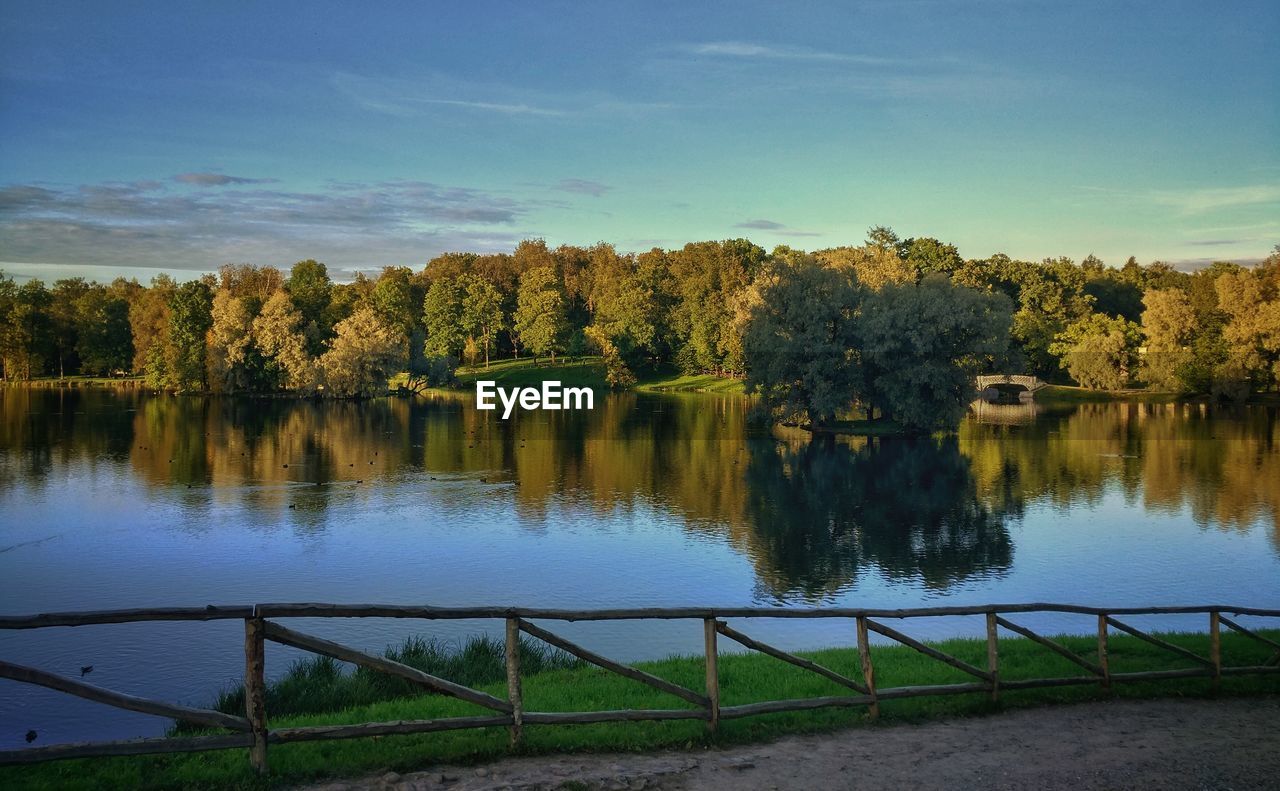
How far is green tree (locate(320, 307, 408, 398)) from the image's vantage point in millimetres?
101250

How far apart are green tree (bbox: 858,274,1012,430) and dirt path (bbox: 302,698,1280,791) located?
5007cm

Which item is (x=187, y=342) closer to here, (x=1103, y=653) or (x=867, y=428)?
(x=867, y=428)

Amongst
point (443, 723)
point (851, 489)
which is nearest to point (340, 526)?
point (851, 489)

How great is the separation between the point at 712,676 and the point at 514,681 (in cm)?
229

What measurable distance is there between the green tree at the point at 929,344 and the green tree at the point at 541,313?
66607mm

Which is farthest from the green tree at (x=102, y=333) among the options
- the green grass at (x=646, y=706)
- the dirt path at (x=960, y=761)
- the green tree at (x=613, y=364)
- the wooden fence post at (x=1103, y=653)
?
the wooden fence post at (x=1103, y=653)

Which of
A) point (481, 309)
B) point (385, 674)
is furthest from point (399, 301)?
point (385, 674)

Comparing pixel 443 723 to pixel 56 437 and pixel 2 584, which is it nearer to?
pixel 2 584

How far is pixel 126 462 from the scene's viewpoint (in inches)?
1980

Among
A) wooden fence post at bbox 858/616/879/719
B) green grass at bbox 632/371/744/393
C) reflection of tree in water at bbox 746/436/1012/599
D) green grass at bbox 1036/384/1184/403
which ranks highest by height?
green grass at bbox 632/371/744/393

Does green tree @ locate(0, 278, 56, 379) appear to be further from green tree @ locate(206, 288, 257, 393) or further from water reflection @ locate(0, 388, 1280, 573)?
water reflection @ locate(0, 388, 1280, 573)

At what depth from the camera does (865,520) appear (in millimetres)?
36688

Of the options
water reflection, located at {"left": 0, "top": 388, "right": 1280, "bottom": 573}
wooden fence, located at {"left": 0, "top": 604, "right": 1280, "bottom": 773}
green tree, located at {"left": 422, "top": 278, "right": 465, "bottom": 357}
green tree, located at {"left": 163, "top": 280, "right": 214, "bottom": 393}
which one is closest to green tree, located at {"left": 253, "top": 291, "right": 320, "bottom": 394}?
green tree, located at {"left": 163, "top": 280, "right": 214, "bottom": 393}

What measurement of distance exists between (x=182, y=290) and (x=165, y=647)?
10977 centimetres
